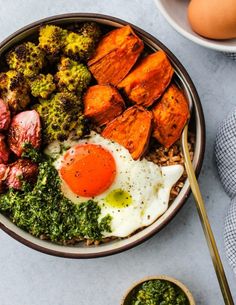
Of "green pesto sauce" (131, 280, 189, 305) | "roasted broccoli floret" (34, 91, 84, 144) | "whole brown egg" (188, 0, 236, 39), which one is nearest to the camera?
"whole brown egg" (188, 0, 236, 39)

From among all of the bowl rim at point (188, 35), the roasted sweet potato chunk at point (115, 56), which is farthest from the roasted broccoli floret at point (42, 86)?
the bowl rim at point (188, 35)

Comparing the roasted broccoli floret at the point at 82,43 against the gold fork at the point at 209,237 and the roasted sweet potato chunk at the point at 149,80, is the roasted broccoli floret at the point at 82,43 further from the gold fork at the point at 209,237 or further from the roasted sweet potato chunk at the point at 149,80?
the gold fork at the point at 209,237

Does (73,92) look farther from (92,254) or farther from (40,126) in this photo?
(92,254)

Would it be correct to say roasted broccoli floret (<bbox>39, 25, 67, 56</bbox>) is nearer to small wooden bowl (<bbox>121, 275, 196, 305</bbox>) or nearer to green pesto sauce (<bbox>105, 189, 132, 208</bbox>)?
green pesto sauce (<bbox>105, 189, 132, 208</bbox>)

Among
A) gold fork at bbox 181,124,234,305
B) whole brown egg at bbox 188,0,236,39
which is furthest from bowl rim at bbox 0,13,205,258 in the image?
whole brown egg at bbox 188,0,236,39

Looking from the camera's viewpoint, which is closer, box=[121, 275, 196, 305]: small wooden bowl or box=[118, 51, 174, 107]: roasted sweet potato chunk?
box=[118, 51, 174, 107]: roasted sweet potato chunk

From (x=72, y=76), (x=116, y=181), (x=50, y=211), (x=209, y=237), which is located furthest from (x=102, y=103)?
(x=209, y=237)

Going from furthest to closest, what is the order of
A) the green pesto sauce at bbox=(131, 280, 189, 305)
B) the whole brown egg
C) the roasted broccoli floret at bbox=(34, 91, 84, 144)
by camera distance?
the green pesto sauce at bbox=(131, 280, 189, 305) → the roasted broccoli floret at bbox=(34, 91, 84, 144) → the whole brown egg
